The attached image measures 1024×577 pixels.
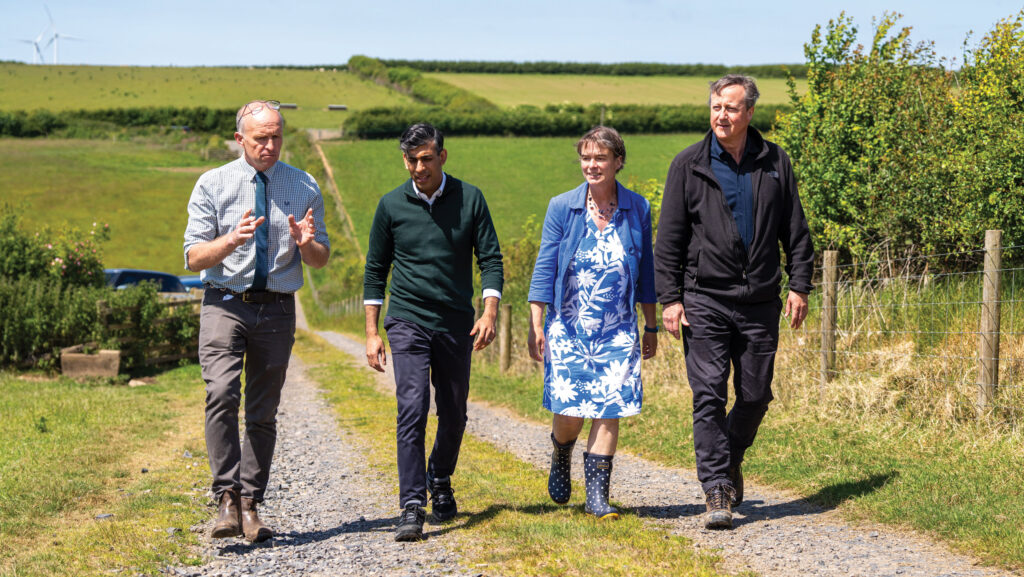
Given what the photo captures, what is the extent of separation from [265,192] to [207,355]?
93 cm

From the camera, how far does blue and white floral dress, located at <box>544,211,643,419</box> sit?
5.40m

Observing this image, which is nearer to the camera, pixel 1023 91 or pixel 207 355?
pixel 207 355

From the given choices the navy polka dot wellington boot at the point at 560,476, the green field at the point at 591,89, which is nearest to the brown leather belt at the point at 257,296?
the navy polka dot wellington boot at the point at 560,476

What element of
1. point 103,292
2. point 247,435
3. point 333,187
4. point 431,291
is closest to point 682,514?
point 431,291

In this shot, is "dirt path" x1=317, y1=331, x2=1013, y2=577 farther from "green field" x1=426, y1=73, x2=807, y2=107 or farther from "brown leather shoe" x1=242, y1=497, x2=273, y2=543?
"green field" x1=426, y1=73, x2=807, y2=107

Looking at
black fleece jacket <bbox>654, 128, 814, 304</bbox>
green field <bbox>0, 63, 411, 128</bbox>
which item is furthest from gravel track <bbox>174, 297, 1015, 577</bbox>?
green field <bbox>0, 63, 411, 128</bbox>

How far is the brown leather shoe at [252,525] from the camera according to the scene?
5.11 metres

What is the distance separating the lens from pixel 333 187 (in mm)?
59844

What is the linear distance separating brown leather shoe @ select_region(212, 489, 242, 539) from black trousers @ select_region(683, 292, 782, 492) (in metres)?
2.49

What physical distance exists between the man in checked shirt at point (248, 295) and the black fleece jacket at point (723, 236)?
6.36 ft

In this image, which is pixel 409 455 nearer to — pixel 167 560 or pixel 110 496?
pixel 167 560

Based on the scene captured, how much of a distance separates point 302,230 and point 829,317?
6134 millimetres

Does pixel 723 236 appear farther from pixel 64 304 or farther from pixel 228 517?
pixel 64 304

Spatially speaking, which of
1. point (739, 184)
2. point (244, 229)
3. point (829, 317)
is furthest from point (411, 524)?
point (829, 317)
